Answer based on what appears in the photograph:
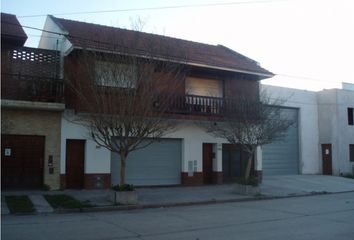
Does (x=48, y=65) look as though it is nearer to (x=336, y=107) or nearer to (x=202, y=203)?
(x=202, y=203)

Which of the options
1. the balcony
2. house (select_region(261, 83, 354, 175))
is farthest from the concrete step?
house (select_region(261, 83, 354, 175))

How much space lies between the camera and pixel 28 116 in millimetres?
18641

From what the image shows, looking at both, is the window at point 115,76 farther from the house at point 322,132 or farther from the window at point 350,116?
the window at point 350,116

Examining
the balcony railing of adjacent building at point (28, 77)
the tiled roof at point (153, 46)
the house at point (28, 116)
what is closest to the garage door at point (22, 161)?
the house at point (28, 116)

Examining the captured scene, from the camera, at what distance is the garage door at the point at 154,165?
69.5 feet

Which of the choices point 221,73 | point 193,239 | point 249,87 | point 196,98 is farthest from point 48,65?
point 193,239

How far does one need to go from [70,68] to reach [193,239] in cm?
1162

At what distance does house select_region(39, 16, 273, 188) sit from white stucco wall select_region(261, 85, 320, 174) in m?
5.90

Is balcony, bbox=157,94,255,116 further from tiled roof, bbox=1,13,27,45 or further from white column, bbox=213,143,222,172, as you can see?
tiled roof, bbox=1,13,27,45

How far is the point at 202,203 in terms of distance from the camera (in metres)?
16.8

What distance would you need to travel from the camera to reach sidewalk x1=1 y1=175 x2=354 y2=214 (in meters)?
16.0

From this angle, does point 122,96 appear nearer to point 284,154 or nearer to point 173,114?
point 173,114

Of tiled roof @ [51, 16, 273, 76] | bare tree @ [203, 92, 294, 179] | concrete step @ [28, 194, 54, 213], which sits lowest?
concrete step @ [28, 194, 54, 213]

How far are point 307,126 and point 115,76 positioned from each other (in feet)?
65.6
